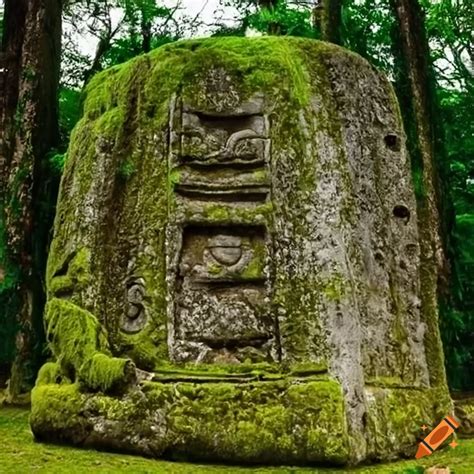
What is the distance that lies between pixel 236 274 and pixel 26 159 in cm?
439

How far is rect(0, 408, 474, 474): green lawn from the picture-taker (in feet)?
15.2

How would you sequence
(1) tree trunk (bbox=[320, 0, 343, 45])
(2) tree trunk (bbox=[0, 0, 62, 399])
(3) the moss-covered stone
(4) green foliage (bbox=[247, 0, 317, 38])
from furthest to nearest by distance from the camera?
(4) green foliage (bbox=[247, 0, 317, 38])
(1) tree trunk (bbox=[320, 0, 343, 45])
(2) tree trunk (bbox=[0, 0, 62, 399])
(3) the moss-covered stone

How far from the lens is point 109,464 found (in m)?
4.79

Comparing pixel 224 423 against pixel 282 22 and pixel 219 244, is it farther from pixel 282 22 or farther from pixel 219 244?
pixel 282 22

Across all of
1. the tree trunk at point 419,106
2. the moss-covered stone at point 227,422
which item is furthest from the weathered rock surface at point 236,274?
the tree trunk at point 419,106

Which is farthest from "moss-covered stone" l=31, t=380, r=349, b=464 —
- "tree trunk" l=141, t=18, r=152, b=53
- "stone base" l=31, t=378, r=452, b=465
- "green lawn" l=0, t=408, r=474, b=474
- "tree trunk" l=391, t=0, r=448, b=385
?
"tree trunk" l=141, t=18, r=152, b=53

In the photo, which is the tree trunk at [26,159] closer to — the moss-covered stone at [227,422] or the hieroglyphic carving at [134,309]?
the hieroglyphic carving at [134,309]

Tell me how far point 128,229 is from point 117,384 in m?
1.23

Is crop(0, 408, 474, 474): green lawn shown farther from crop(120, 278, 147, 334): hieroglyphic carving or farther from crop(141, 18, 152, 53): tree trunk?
crop(141, 18, 152, 53): tree trunk

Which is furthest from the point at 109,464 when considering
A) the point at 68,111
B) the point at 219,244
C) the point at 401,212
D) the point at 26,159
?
the point at 68,111

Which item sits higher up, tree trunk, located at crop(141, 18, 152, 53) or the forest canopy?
tree trunk, located at crop(141, 18, 152, 53)

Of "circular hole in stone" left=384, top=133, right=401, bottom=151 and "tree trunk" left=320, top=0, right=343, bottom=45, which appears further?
"tree trunk" left=320, top=0, right=343, bottom=45

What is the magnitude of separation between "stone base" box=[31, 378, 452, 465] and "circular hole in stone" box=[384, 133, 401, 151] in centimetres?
238

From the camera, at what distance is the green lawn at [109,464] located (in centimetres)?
462
